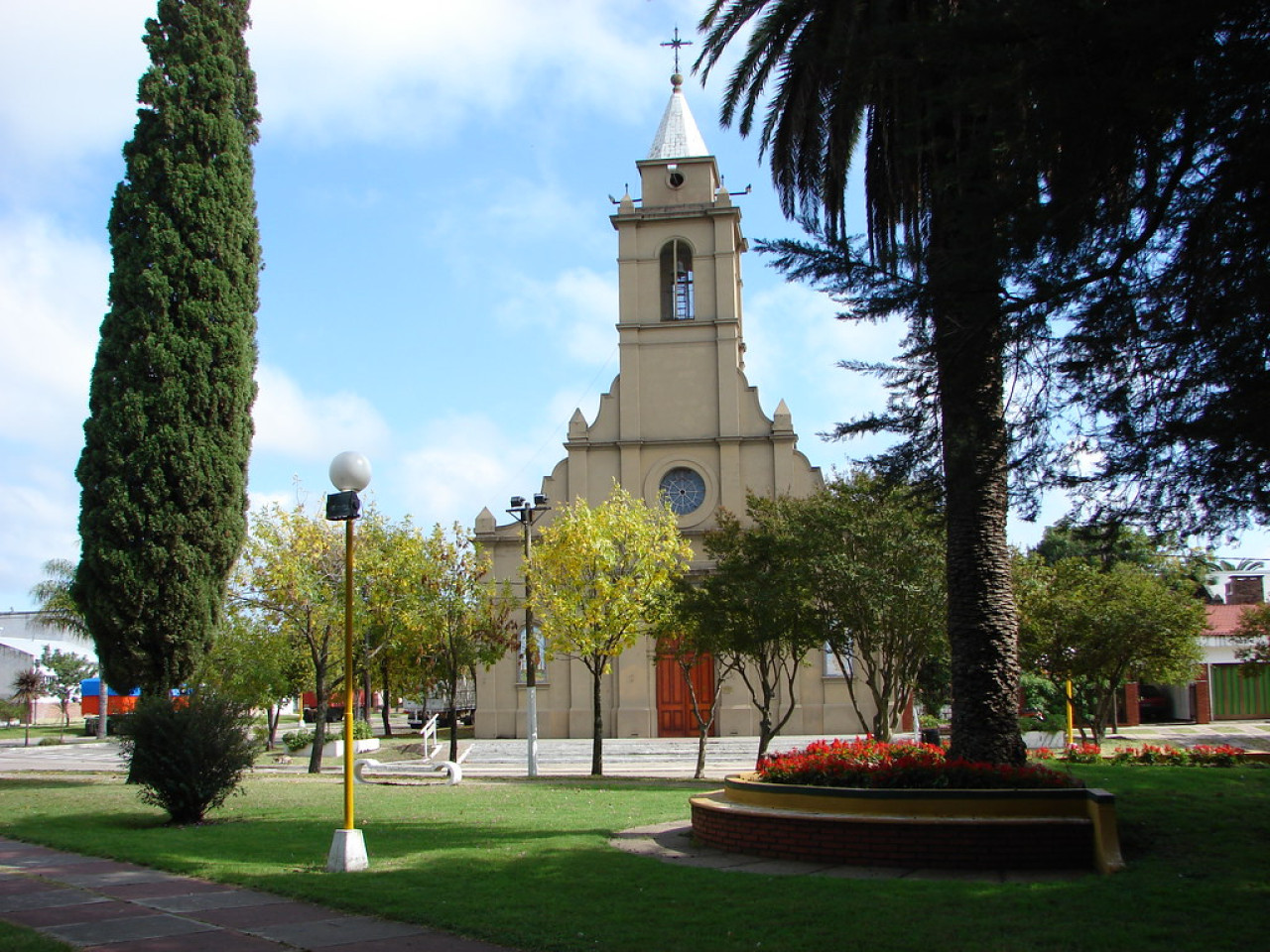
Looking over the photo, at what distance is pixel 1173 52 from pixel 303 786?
20.3 meters

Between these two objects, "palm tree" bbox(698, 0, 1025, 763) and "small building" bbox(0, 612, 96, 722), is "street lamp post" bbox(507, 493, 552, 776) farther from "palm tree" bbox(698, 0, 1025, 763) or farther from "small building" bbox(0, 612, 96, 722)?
"small building" bbox(0, 612, 96, 722)

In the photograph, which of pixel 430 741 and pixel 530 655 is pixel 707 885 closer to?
pixel 530 655

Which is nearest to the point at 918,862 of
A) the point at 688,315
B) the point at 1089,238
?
the point at 1089,238

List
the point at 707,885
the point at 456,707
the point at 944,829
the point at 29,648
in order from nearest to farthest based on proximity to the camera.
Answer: the point at 707,885
the point at 944,829
the point at 456,707
the point at 29,648

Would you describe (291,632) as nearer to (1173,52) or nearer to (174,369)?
(174,369)

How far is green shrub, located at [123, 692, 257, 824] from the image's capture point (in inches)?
563

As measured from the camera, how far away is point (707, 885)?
9.37 metres

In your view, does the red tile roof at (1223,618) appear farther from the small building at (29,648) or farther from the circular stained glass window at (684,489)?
the small building at (29,648)

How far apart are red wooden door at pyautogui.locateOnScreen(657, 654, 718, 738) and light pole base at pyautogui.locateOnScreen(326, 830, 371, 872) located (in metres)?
26.3

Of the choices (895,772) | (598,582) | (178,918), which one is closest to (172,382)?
(598,582)

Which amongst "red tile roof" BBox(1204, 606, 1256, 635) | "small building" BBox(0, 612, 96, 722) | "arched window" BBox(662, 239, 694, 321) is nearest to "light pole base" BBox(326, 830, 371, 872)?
"arched window" BBox(662, 239, 694, 321)

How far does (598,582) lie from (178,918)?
55.4ft

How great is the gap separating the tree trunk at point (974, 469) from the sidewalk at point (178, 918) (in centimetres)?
470

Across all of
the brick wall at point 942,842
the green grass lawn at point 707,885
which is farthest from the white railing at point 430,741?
the brick wall at point 942,842
